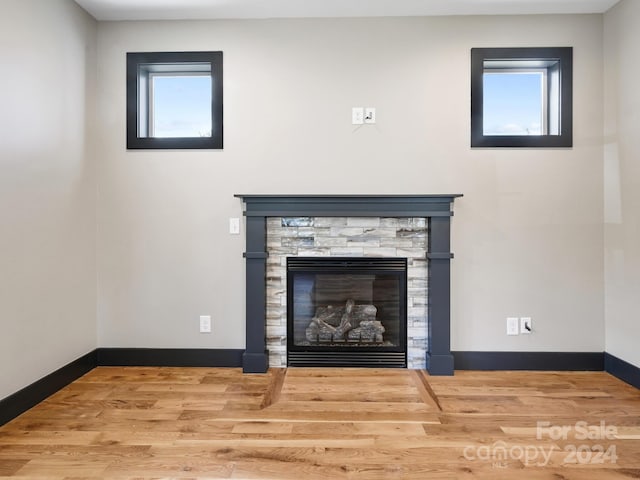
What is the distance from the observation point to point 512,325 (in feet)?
9.78

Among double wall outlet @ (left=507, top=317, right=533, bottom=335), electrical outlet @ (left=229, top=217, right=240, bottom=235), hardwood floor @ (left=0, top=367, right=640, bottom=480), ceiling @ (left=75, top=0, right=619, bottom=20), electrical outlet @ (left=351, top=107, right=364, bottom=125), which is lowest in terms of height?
hardwood floor @ (left=0, top=367, right=640, bottom=480)

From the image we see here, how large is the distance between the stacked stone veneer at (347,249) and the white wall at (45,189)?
1.40m

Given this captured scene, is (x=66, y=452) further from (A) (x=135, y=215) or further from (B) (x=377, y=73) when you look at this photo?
(B) (x=377, y=73)

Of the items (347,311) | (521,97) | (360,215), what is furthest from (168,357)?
(521,97)

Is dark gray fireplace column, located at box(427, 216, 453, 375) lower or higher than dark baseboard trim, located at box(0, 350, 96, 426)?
higher

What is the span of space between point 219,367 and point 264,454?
4.11 ft

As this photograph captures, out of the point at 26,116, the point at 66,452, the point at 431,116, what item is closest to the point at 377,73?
the point at 431,116

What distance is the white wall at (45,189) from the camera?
222cm

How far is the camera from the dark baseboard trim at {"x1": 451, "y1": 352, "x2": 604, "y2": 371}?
2.96 meters

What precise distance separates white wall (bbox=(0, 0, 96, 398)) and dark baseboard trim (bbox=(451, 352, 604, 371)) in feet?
9.36

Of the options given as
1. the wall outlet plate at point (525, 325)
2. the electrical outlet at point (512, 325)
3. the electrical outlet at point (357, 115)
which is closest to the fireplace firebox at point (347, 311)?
the electrical outlet at point (512, 325)

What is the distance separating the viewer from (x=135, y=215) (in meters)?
3.04

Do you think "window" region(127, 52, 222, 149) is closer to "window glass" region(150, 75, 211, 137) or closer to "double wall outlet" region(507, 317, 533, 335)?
"window glass" region(150, 75, 211, 137)

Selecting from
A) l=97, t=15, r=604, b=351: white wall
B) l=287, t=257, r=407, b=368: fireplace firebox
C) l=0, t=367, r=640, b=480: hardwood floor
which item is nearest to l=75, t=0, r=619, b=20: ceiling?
l=97, t=15, r=604, b=351: white wall
